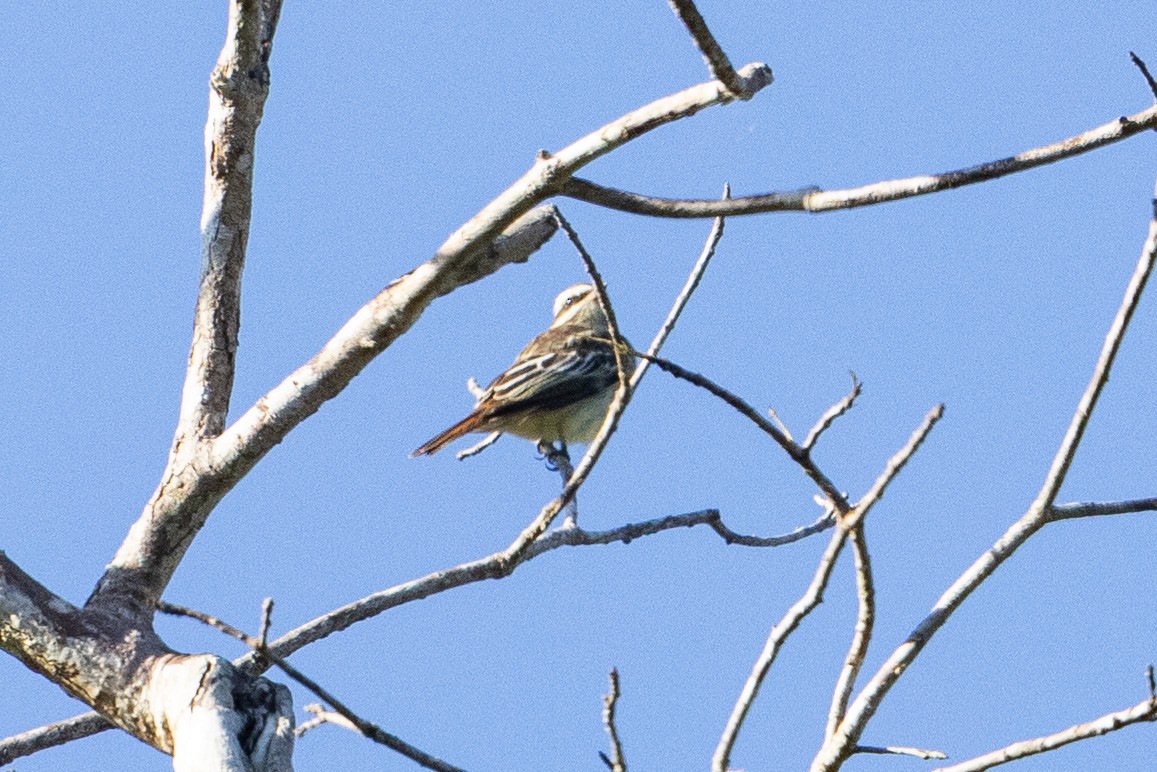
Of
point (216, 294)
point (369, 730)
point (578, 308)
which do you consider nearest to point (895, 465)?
point (369, 730)

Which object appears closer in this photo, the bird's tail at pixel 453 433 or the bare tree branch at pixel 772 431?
the bare tree branch at pixel 772 431

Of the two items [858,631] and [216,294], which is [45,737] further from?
[858,631]

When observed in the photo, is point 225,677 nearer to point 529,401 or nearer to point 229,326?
point 229,326

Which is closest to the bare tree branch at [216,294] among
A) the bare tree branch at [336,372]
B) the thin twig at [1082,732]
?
the bare tree branch at [336,372]

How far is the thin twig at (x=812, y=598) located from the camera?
3.75 meters

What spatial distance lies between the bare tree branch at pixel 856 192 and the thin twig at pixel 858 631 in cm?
77

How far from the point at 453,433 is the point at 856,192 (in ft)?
20.9

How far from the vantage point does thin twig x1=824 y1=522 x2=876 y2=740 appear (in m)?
3.95

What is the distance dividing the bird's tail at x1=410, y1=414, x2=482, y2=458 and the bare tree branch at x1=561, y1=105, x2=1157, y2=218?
5.89 metres

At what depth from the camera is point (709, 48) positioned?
3.81m

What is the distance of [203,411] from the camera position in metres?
5.29

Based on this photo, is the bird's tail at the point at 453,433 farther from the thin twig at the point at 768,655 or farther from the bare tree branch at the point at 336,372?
the thin twig at the point at 768,655

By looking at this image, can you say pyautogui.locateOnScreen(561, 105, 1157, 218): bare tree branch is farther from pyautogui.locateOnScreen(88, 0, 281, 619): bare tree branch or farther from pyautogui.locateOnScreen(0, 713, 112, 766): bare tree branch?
pyautogui.locateOnScreen(0, 713, 112, 766): bare tree branch

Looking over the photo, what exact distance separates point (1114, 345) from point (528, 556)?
2664 mm
